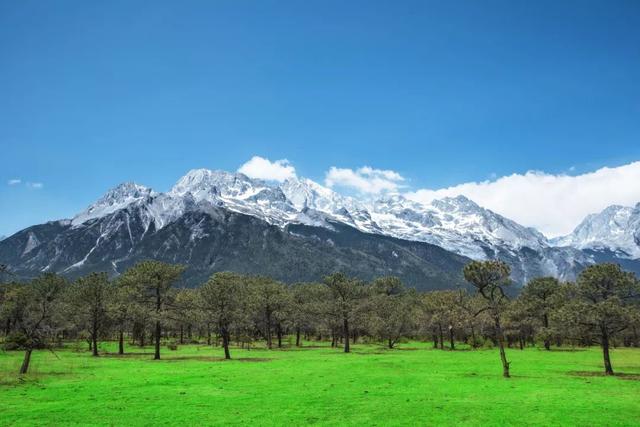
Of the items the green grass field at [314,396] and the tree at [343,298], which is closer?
the green grass field at [314,396]

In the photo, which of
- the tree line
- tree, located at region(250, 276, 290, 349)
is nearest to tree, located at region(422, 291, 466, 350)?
the tree line

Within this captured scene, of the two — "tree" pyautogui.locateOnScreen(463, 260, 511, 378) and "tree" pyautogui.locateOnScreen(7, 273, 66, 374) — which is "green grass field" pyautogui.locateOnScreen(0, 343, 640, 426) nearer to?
"tree" pyautogui.locateOnScreen(7, 273, 66, 374)

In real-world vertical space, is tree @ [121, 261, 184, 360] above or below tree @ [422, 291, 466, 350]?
above

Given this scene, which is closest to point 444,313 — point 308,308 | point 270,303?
point 308,308

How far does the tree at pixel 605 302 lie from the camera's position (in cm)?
5231

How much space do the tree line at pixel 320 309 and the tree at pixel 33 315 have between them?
24cm

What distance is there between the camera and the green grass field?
30266 mm

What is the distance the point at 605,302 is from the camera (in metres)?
52.3

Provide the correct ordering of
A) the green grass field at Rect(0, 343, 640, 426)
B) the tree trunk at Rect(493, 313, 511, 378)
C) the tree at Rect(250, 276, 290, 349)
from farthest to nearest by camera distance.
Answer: the tree at Rect(250, 276, 290, 349), the tree trunk at Rect(493, 313, 511, 378), the green grass field at Rect(0, 343, 640, 426)

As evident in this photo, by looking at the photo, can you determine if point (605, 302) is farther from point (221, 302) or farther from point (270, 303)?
point (270, 303)

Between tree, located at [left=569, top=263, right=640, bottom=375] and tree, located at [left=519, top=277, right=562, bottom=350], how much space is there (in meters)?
51.9

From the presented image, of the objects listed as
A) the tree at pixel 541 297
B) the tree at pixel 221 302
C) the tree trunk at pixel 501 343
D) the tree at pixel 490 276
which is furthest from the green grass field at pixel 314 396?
the tree at pixel 541 297

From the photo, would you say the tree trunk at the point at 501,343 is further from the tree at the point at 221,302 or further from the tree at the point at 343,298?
the tree at the point at 343,298

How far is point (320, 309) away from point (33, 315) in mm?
57324
